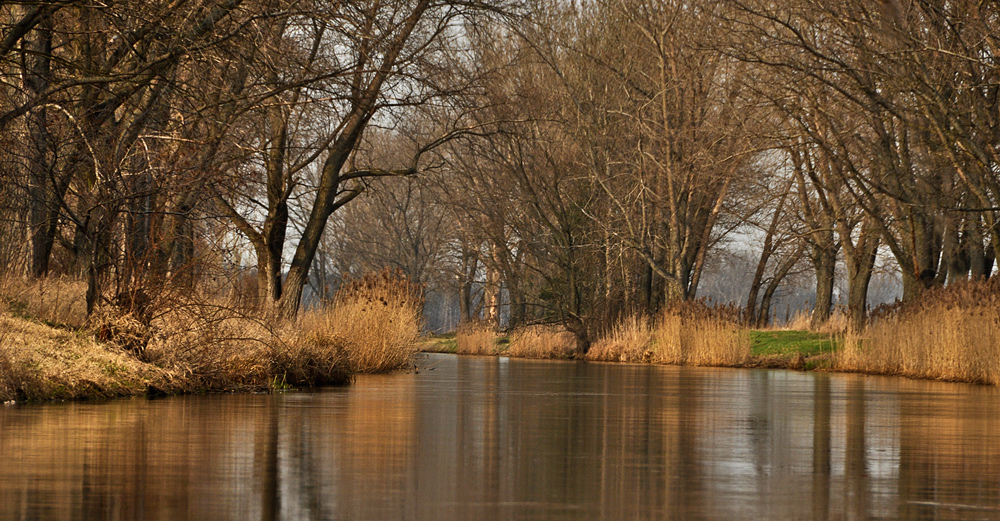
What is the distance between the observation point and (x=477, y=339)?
40.1 metres

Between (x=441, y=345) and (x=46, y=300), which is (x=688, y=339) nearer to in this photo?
(x=46, y=300)

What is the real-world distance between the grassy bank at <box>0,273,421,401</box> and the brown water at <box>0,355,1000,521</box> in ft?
2.15

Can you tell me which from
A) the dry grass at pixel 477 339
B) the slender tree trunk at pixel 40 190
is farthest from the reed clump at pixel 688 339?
the slender tree trunk at pixel 40 190

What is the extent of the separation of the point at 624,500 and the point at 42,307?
37.9ft

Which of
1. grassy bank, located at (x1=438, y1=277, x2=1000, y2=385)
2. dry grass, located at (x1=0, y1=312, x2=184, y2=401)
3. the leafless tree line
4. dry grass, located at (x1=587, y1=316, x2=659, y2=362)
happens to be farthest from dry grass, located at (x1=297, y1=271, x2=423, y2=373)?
dry grass, located at (x1=587, y1=316, x2=659, y2=362)

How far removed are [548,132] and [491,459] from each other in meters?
32.2

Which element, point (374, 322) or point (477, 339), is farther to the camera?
point (477, 339)

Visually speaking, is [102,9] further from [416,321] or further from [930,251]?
[930,251]

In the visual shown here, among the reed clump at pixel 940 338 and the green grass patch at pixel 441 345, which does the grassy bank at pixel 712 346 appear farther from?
the green grass patch at pixel 441 345

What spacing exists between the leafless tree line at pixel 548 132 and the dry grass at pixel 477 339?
1.63m

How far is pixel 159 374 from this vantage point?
1255 centimetres

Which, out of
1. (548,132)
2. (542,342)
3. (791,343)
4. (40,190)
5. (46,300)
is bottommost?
(542,342)

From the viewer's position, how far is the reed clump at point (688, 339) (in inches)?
1092

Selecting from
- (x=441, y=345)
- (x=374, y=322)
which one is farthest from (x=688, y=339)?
(x=441, y=345)
